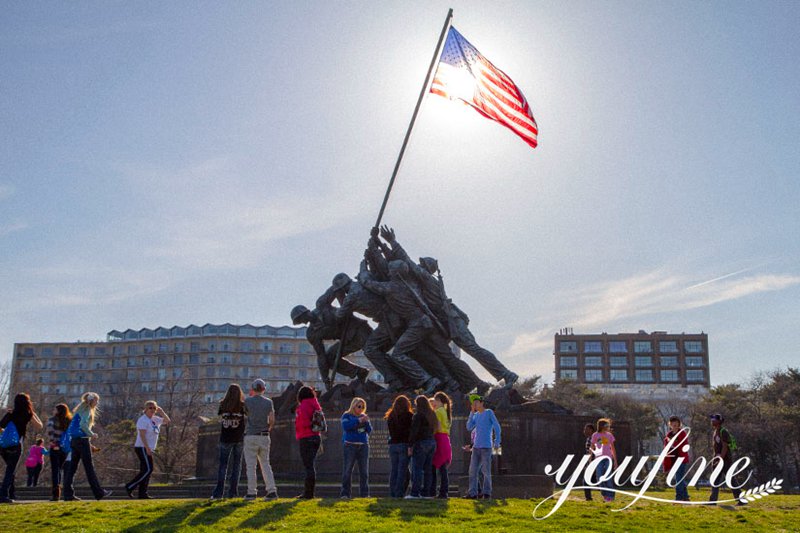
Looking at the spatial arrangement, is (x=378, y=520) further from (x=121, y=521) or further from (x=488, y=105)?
(x=488, y=105)

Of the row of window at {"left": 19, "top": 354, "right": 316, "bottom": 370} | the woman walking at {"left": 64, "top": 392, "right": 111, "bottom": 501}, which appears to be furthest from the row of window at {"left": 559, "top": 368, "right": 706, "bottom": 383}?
the woman walking at {"left": 64, "top": 392, "right": 111, "bottom": 501}

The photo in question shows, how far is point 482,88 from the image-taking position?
2105 cm

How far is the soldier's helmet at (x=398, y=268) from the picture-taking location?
82.3 ft

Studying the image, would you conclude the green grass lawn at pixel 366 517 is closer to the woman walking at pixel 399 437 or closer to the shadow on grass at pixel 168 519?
the shadow on grass at pixel 168 519

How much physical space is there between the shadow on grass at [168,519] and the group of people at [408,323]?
1295 cm

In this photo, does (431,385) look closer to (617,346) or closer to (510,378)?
(510,378)

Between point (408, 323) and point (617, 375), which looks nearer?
point (408, 323)

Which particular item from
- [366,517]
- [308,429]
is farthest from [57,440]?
[366,517]

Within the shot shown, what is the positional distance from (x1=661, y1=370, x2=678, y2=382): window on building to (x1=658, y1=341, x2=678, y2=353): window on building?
307 centimetres

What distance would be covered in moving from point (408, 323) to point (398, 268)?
5.50ft

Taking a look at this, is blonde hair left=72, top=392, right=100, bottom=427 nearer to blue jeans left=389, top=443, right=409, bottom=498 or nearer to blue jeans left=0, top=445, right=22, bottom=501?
blue jeans left=0, top=445, right=22, bottom=501

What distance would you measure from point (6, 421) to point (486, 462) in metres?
7.68

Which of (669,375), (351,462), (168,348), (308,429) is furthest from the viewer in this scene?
(669,375)

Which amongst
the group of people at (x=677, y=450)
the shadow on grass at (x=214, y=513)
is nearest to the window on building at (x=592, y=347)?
the group of people at (x=677, y=450)
